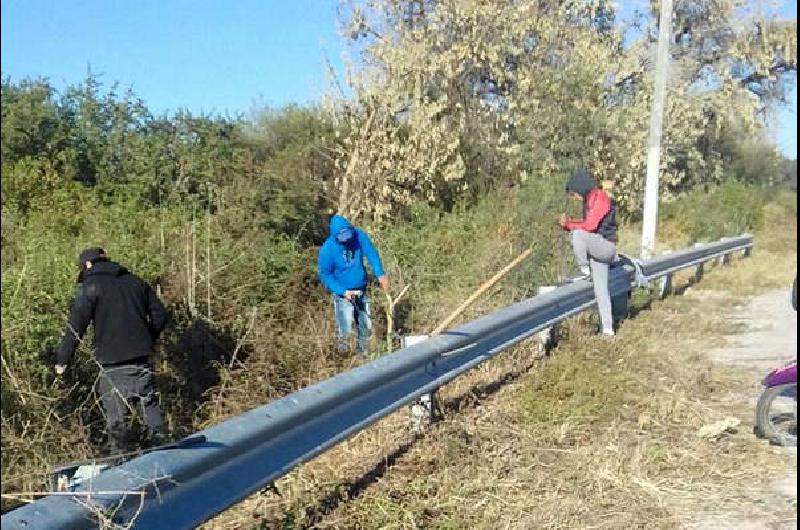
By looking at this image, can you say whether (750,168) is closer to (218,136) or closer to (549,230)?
(549,230)

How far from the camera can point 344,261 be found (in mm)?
8406

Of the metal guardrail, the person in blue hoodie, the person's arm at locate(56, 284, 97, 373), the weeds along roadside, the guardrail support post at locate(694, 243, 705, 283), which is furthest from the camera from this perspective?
the guardrail support post at locate(694, 243, 705, 283)

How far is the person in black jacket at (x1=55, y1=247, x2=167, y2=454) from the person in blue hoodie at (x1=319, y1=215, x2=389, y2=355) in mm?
2530

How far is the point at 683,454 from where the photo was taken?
5.03 meters

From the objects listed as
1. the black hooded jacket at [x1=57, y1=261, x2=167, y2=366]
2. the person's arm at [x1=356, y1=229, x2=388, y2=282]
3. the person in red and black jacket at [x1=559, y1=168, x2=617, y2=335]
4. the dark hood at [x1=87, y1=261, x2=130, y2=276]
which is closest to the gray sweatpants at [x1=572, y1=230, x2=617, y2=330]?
the person in red and black jacket at [x1=559, y1=168, x2=617, y2=335]

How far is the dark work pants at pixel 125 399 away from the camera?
5.45m

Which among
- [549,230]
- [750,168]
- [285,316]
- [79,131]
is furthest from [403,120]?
[750,168]

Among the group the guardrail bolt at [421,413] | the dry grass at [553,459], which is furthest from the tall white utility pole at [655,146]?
the guardrail bolt at [421,413]

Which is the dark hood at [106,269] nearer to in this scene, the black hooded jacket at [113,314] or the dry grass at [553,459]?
the black hooded jacket at [113,314]

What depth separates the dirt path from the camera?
413 centimetres

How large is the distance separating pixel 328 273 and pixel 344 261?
19 cm

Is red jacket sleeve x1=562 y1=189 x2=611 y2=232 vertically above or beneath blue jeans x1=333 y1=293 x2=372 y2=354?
above

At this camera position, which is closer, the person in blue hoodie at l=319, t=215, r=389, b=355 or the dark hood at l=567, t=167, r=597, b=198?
the person in blue hoodie at l=319, t=215, r=389, b=355

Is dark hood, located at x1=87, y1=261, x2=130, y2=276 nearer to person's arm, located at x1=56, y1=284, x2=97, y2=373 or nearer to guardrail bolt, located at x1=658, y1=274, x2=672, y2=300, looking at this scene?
person's arm, located at x1=56, y1=284, x2=97, y2=373
